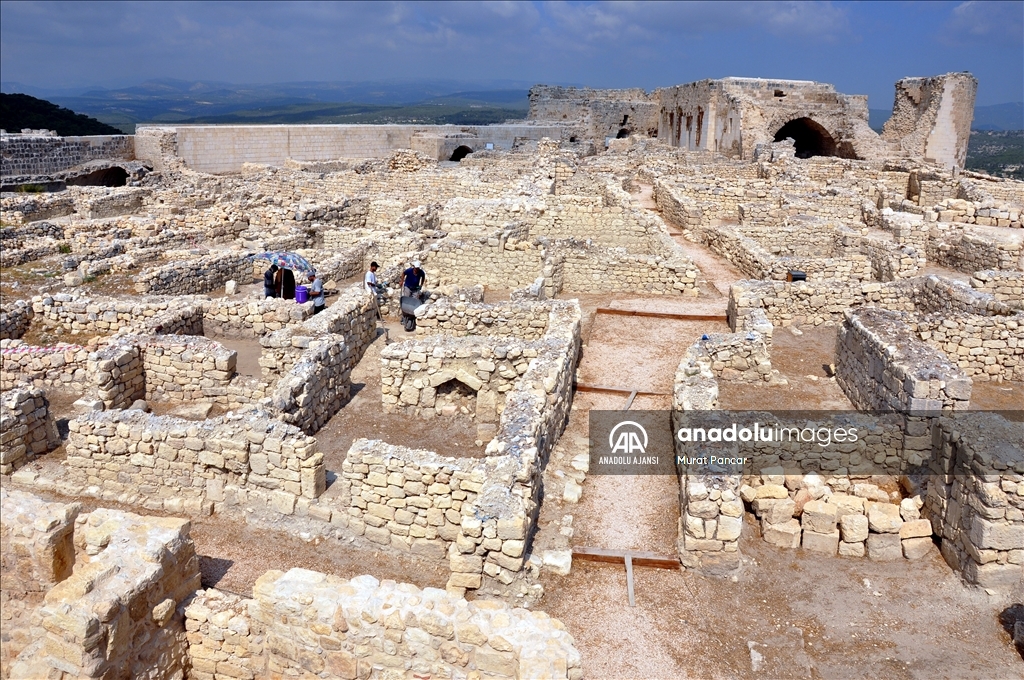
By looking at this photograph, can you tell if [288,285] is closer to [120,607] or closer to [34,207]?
[120,607]

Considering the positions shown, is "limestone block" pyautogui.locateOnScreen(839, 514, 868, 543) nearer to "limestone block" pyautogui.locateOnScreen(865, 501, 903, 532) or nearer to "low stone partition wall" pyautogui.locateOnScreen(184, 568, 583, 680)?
"limestone block" pyautogui.locateOnScreen(865, 501, 903, 532)

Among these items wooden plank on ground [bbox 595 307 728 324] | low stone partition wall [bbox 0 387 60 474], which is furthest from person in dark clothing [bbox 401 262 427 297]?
low stone partition wall [bbox 0 387 60 474]

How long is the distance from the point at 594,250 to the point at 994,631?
30.4ft

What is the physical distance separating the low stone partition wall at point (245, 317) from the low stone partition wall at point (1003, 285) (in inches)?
450

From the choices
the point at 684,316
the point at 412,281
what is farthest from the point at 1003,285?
the point at 412,281

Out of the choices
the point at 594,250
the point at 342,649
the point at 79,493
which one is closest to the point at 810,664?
the point at 342,649

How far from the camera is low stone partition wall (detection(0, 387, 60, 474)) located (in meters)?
7.52

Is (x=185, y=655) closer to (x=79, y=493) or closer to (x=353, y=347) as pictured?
(x=79, y=493)

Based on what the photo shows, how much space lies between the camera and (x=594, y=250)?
535 inches

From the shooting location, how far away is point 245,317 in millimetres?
11445

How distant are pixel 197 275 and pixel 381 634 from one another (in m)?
12.3

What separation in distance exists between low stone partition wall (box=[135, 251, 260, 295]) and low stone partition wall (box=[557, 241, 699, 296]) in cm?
712

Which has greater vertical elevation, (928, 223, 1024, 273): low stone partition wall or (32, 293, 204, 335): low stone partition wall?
(928, 223, 1024, 273): low stone partition wall

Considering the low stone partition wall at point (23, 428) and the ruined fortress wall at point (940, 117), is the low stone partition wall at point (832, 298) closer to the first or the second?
the low stone partition wall at point (23, 428)
